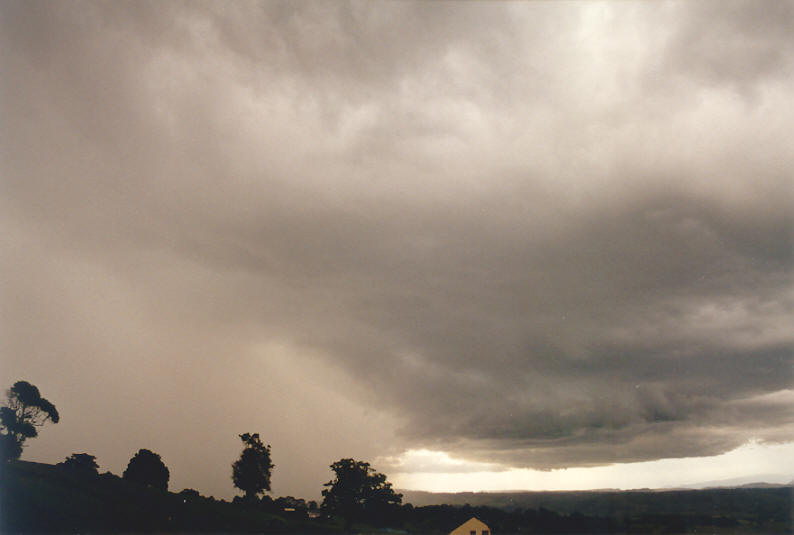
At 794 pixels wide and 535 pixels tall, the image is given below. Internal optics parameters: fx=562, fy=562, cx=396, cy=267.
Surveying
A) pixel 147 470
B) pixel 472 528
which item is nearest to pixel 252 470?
pixel 147 470

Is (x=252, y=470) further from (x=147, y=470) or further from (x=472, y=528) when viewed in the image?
(x=472, y=528)

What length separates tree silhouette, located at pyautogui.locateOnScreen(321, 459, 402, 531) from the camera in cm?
11206

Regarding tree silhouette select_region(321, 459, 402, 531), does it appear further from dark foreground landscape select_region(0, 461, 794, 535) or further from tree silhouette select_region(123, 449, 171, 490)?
tree silhouette select_region(123, 449, 171, 490)

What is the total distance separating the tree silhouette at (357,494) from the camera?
11206 cm

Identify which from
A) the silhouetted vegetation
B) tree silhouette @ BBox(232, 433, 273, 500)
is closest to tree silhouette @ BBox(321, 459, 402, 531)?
the silhouetted vegetation

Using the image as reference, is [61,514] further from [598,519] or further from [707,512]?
[707,512]

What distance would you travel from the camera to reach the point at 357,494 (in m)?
114

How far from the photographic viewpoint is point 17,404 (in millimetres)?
128000

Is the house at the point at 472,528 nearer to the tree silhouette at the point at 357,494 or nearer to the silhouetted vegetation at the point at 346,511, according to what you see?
the silhouetted vegetation at the point at 346,511

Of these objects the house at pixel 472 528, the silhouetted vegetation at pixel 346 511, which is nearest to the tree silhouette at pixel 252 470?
the silhouetted vegetation at pixel 346 511

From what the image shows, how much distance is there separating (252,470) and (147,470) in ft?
74.3

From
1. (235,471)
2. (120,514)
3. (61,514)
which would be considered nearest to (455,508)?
(120,514)

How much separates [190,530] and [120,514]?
9.04 m

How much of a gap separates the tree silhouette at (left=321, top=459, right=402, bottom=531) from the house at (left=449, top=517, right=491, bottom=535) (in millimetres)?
42155
